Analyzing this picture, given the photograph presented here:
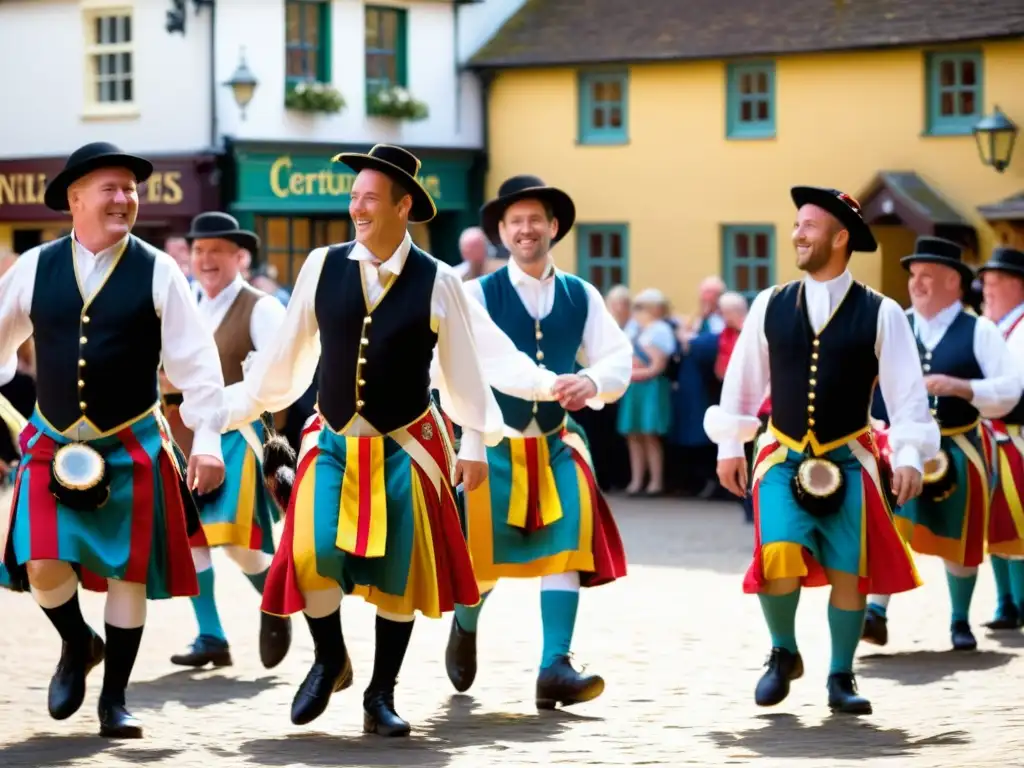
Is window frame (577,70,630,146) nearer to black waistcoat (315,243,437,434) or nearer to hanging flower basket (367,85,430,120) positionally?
hanging flower basket (367,85,430,120)

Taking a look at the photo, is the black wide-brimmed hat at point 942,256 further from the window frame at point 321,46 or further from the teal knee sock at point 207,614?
the window frame at point 321,46

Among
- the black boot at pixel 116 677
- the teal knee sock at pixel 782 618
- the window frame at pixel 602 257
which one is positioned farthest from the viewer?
the window frame at pixel 602 257

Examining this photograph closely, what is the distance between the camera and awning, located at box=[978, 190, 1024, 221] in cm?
2283

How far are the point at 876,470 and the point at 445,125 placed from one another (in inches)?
816

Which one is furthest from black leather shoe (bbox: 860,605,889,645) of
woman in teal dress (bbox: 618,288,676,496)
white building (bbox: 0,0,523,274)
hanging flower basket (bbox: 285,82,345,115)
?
hanging flower basket (bbox: 285,82,345,115)

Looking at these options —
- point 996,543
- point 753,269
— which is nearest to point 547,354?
point 996,543

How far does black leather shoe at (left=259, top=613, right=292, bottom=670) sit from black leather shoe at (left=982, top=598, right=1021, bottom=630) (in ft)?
11.2

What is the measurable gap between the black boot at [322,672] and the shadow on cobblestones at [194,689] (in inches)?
38.6

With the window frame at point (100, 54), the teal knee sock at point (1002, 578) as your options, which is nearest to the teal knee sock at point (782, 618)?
the teal knee sock at point (1002, 578)

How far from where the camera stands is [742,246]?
1084 inches

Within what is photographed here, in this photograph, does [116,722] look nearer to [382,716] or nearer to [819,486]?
[382,716]

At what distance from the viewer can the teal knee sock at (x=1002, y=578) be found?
35.3 ft

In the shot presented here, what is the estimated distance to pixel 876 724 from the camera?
26.2 ft

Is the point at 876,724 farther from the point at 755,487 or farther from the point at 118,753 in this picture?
the point at 118,753
